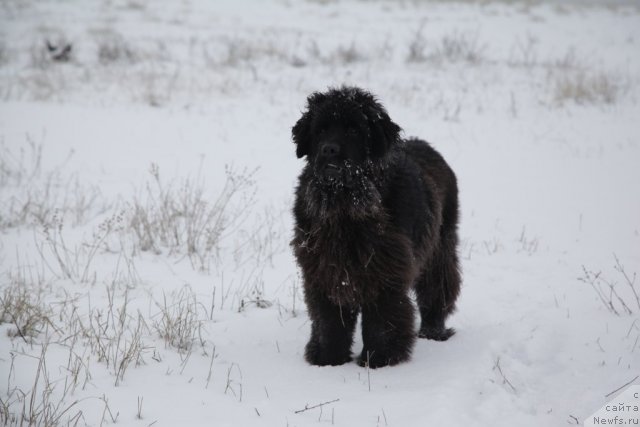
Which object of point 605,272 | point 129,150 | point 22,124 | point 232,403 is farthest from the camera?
point 22,124

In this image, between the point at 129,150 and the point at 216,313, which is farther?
the point at 129,150

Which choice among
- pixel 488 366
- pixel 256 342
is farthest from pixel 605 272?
pixel 256 342

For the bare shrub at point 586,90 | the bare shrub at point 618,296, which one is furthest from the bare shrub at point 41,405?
the bare shrub at point 586,90

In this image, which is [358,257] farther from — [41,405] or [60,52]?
[60,52]

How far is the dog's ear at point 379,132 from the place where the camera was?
367 cm

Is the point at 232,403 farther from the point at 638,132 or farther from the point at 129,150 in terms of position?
the point at 638,132

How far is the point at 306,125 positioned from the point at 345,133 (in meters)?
0.34

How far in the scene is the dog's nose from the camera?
345 cm

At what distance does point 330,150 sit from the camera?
3455mm

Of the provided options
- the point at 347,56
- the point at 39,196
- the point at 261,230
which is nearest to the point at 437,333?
the point at 261,230

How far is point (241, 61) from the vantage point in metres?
15.4

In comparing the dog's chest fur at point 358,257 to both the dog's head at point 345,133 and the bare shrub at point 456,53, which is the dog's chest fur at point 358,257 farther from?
A: the bare shrub at point 456,53

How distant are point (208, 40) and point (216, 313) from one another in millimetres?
15597

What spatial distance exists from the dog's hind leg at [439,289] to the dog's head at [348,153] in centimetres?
125
